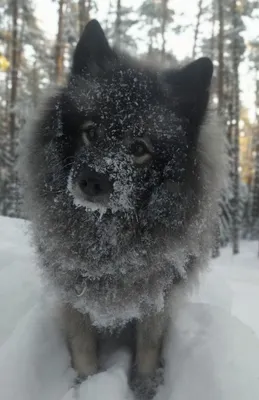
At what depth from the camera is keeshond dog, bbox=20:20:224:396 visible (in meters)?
2.43

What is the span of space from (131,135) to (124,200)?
0.40 m

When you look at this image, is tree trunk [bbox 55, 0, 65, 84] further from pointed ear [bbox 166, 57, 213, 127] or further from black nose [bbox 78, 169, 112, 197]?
black nose [bbox 78, 169, 112, 197]

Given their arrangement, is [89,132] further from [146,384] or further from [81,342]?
[146,384]

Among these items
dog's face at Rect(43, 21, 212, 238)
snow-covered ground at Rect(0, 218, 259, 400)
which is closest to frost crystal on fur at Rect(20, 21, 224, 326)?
dog's face at Rect(43, 21, 212, 238)

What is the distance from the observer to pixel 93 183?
2229mm

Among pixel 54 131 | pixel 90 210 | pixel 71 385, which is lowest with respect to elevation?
pixel 71 385

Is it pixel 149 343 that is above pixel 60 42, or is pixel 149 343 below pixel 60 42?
below

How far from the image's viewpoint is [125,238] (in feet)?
8.30

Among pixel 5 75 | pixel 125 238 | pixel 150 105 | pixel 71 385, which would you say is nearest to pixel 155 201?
pixel 125 238

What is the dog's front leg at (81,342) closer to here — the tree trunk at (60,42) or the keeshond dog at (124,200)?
the keeshond dog at (124,200)

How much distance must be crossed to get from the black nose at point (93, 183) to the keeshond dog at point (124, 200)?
9 centimetres

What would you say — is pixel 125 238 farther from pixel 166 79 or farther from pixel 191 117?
pixel 166 79

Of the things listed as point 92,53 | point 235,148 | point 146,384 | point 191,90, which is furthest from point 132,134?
point 235,148

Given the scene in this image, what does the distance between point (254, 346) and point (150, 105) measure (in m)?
1.62
